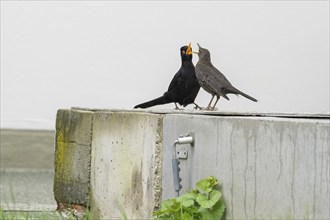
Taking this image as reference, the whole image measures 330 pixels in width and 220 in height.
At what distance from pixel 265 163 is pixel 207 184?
0.82ft

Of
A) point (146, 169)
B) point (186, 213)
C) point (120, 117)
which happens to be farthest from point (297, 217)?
point (120, 117)

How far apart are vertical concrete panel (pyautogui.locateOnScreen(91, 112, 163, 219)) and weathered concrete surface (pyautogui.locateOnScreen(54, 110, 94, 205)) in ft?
0.25

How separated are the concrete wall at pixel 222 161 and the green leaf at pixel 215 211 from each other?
2 cm

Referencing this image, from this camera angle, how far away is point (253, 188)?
10.3ft

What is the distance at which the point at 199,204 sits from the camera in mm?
3279

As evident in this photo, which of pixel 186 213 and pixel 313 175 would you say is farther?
pixel 186 213

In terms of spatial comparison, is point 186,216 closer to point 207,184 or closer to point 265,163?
point 207,184

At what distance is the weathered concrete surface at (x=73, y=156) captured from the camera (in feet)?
15.2

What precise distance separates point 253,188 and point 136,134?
95 cm

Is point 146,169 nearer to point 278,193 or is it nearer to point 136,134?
point 136,134

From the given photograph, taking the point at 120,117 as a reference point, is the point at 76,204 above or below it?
below

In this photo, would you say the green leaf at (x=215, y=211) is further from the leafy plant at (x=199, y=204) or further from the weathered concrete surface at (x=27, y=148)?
the weathered concrete surface at (x=27, y=148)

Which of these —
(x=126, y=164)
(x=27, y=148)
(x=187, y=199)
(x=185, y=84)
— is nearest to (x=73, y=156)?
(x=126, y=164)

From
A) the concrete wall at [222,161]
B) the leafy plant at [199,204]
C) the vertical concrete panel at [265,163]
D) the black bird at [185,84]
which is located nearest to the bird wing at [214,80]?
the concrete wall at [222,161]
